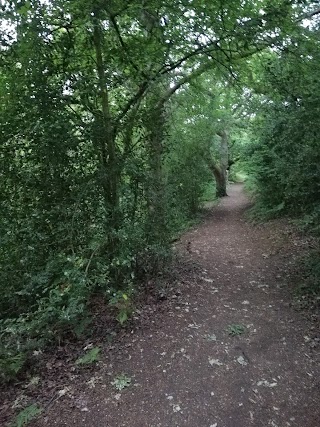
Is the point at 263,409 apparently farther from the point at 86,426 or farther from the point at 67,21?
the point at 67,21

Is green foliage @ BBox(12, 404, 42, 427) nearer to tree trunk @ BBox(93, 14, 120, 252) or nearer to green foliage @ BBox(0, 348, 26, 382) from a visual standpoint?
green foliage @ BBox(0, 348, 26, 382)

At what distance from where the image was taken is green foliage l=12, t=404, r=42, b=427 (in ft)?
10.9

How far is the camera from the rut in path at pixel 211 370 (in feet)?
11.1

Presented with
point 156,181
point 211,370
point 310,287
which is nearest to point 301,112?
point 156,181

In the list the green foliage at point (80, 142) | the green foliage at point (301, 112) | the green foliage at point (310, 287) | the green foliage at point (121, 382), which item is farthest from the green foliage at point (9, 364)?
the green foliage at point (301, 112)

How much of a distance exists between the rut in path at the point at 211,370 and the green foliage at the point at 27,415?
0.11m

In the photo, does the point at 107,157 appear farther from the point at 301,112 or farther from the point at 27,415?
the point at 27,415

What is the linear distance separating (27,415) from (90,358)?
0.95 metres

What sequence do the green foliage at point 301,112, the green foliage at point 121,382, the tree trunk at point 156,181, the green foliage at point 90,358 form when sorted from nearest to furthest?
1. the green foliage at point 121,382
2. the green foliage at point 90,358
3. the green foliage at point 301,112
4. the tree trunk at point 156,181

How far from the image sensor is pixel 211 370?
4.02m

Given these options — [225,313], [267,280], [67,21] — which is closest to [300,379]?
[225,313]

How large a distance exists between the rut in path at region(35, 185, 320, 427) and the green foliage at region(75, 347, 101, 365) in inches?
4.1

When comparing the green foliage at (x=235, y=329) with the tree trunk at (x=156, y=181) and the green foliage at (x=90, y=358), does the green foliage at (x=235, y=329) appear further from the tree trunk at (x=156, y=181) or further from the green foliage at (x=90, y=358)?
the tree trunk at (x=156, y=181)

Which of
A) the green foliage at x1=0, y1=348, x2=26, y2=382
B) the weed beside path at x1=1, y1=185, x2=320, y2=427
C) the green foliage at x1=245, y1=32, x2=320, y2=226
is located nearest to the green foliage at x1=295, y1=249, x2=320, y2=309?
the weed beside path at x1=1, y1=185, x2=320, y2=427
